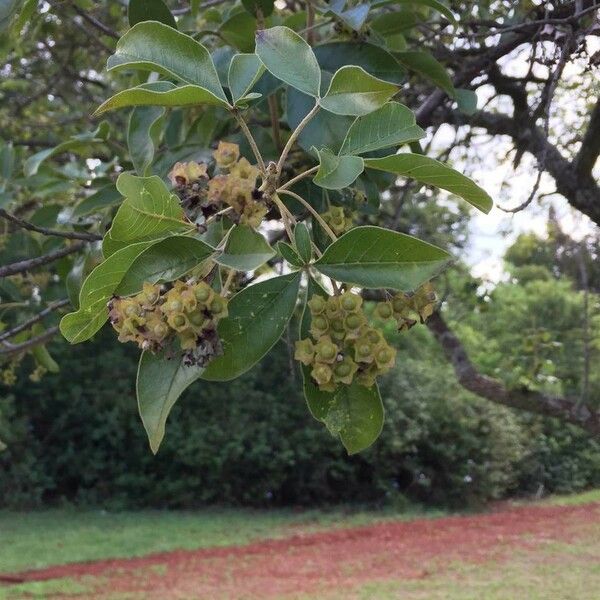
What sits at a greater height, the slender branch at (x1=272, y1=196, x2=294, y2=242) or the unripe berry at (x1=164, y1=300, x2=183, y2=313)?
the slender branch at (x1=272, y1=196, x2=294, y2=242)

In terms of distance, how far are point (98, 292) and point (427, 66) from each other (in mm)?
769

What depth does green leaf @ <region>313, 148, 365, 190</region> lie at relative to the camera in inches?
28.0

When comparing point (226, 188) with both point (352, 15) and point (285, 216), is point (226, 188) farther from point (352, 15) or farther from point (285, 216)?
point (352, 15)

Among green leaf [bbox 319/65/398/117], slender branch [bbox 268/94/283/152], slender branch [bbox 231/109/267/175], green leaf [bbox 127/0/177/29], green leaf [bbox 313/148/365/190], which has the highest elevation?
green leaf [bbox 127/0/177/29]

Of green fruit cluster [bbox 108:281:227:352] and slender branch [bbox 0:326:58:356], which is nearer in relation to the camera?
green fruit cluster [bbox 108:281:227:352]

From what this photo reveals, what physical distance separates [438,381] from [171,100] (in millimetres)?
9536

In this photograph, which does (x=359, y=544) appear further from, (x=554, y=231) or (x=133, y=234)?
(x=133, y=234)

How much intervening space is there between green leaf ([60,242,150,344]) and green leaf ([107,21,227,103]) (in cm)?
19

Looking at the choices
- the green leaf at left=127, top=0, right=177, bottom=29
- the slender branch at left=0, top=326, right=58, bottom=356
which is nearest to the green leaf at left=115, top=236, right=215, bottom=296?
the green leaf at left=127, top=0, right=177, bottom=29

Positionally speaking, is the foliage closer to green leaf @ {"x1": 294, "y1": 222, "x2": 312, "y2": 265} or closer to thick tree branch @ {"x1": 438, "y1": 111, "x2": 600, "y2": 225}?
green leaf @ {"x1": 294, "y1": 222, "x2": 312, "y2": 265}

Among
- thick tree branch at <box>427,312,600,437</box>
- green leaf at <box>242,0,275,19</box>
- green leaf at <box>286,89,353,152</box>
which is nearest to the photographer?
green leaf at <box>286,89,353,152</box>

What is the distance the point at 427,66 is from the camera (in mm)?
1293

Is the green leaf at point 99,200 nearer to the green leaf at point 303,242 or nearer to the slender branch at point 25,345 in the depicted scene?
the slender branch at point 25,345

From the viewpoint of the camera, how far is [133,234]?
0.74 m
